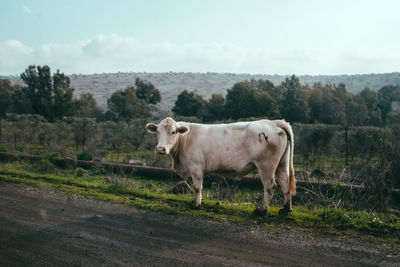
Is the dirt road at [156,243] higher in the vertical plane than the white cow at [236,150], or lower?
lower

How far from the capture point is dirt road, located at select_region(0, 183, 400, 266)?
461cm

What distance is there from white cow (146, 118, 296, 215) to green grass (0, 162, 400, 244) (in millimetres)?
398

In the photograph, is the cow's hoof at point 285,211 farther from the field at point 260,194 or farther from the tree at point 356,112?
the tree at point 356,112

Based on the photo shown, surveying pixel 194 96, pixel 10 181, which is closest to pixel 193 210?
pixel 10 181

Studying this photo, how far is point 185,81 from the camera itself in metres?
107

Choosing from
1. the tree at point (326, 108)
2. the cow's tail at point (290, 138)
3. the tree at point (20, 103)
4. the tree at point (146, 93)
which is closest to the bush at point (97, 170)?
the cow's tail at point (290, 138)

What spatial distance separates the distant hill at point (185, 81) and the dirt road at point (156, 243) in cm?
6910

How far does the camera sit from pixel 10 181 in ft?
32.6

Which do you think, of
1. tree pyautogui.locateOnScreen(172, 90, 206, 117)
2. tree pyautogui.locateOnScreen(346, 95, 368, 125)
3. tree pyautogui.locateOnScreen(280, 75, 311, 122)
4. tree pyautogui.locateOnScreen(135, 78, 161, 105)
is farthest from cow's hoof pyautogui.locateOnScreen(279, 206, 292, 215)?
tree pyautogui.locateOnScreen(135, 78, 161, 105)

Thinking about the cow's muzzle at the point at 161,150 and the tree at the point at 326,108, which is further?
the tree at the point at 326,108

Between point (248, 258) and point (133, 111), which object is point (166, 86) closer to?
point (133, 111)

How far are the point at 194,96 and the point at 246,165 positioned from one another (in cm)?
3907

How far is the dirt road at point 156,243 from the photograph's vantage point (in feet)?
15.1

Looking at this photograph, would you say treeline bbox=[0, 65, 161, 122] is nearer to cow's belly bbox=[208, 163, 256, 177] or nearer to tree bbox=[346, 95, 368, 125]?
tree bbox=[346, 95, 368, 125]
